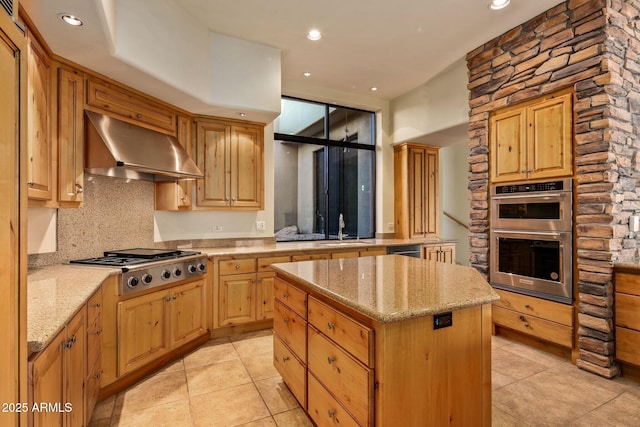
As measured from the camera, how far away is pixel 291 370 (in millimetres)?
2170

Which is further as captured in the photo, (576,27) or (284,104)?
(284,104)

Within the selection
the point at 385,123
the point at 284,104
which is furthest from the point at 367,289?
the point at 385,123

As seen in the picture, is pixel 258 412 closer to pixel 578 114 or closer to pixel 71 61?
pixel 71 61

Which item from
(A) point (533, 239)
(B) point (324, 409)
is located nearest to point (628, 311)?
(A) point (533, 239)

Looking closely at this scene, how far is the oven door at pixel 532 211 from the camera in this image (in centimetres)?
278

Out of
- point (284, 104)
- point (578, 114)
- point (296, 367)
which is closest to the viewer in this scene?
point (296, 367)

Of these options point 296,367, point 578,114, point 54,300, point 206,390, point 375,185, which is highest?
point 578,114

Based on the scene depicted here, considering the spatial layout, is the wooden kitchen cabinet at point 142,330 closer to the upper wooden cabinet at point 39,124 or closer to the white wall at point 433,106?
the upper wooden cabinet at point 39,124

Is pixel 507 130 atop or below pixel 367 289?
atop

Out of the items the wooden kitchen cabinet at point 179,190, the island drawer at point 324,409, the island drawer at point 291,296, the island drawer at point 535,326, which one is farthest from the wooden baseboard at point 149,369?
the island drawer at point 535,326

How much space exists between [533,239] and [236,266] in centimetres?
293

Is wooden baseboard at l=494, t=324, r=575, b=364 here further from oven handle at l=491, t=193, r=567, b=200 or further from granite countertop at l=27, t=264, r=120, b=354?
granite countertop at l=27, t=264, r=120, b=354

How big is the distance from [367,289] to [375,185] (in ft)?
→ 12.4

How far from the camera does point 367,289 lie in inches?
65.5
